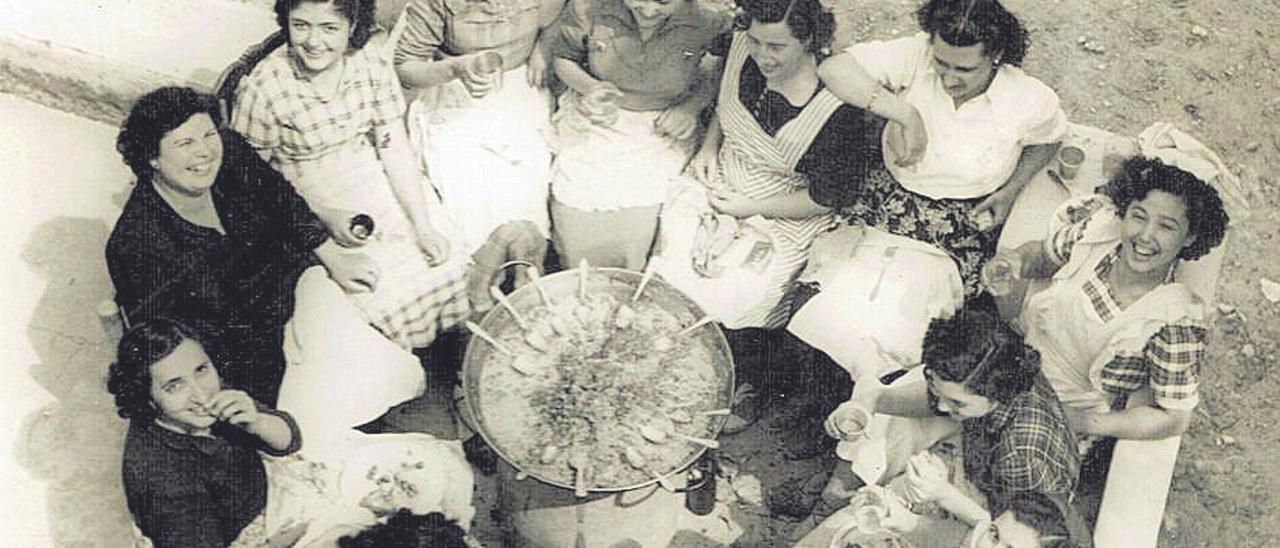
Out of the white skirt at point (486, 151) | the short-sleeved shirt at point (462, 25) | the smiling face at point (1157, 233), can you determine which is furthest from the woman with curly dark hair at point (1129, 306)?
the short-sleeved shirt at point (462, 25)

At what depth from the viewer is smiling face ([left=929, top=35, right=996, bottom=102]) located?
16.4ft

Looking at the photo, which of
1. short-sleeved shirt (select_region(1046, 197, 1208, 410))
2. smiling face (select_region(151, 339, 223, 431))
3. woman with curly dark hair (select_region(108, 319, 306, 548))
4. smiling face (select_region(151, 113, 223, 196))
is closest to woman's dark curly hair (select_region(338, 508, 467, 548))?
woman with curly dark hair (select_region(108, 319, 306, 548))

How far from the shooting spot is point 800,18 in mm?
4984

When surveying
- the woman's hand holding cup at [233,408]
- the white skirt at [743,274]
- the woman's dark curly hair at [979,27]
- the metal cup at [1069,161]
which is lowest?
the white skirt at [743,274]

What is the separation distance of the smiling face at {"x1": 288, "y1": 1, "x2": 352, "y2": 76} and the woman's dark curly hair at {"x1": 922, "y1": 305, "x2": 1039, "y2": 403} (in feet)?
6.34

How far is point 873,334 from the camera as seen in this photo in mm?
4980

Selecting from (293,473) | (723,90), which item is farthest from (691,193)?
(293,473)

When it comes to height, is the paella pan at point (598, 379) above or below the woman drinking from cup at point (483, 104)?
below

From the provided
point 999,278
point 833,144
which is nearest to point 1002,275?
point 999,278

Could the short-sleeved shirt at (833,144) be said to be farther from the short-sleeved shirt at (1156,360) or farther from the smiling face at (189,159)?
the smiling face at (189,159)

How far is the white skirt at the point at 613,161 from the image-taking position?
5176mm

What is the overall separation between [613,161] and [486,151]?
388 mm

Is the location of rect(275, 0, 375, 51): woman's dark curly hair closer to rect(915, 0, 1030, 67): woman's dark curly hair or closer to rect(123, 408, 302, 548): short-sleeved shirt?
rect(123, 408, 302, 548): short-sleeved shirt

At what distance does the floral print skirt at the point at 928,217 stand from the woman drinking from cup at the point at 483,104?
998 millimetres
